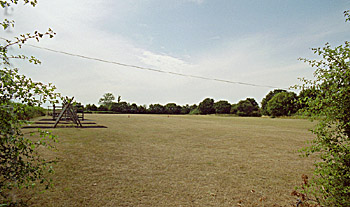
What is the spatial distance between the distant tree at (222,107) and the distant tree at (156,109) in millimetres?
24666

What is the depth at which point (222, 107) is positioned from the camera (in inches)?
3519

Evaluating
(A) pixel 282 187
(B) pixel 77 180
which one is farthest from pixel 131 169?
(A) pixel 282 187

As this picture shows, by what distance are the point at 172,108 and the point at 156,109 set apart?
8.50m

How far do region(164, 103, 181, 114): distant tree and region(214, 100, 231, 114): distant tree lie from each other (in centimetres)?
1747

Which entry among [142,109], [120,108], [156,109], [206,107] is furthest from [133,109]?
[206,107]

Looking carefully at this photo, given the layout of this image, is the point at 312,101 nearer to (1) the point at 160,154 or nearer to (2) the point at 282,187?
(2) the point at 282,187

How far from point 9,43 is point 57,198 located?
2.90 meters

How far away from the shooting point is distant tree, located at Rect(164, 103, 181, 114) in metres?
88.3

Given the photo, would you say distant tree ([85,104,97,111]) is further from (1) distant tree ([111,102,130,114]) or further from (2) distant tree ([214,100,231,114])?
(2) distant tree ([214,100,231,114])

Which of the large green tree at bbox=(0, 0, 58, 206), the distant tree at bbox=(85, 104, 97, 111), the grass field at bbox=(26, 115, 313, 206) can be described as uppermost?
the distant tree at bbox=(85, 104, 97, 111)

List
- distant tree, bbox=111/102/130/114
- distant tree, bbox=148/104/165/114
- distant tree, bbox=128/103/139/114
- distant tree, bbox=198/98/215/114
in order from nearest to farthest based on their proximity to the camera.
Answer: distant tree, bbox=111/102/130/114 → distant tree, bbox=128/103/139/114 → distant tree, bbox=148/104/165/114 → distant tree, bbox=198/98/215/114

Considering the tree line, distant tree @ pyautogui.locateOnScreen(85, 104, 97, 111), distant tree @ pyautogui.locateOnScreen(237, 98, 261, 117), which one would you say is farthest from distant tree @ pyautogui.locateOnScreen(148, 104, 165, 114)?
distant tree @ pyautogui.locateOnScreen(237, 98, 261, 117)

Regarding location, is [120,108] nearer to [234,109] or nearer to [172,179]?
[234,109]

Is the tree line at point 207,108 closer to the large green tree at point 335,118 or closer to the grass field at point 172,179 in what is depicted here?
the grass field at point 172,179
